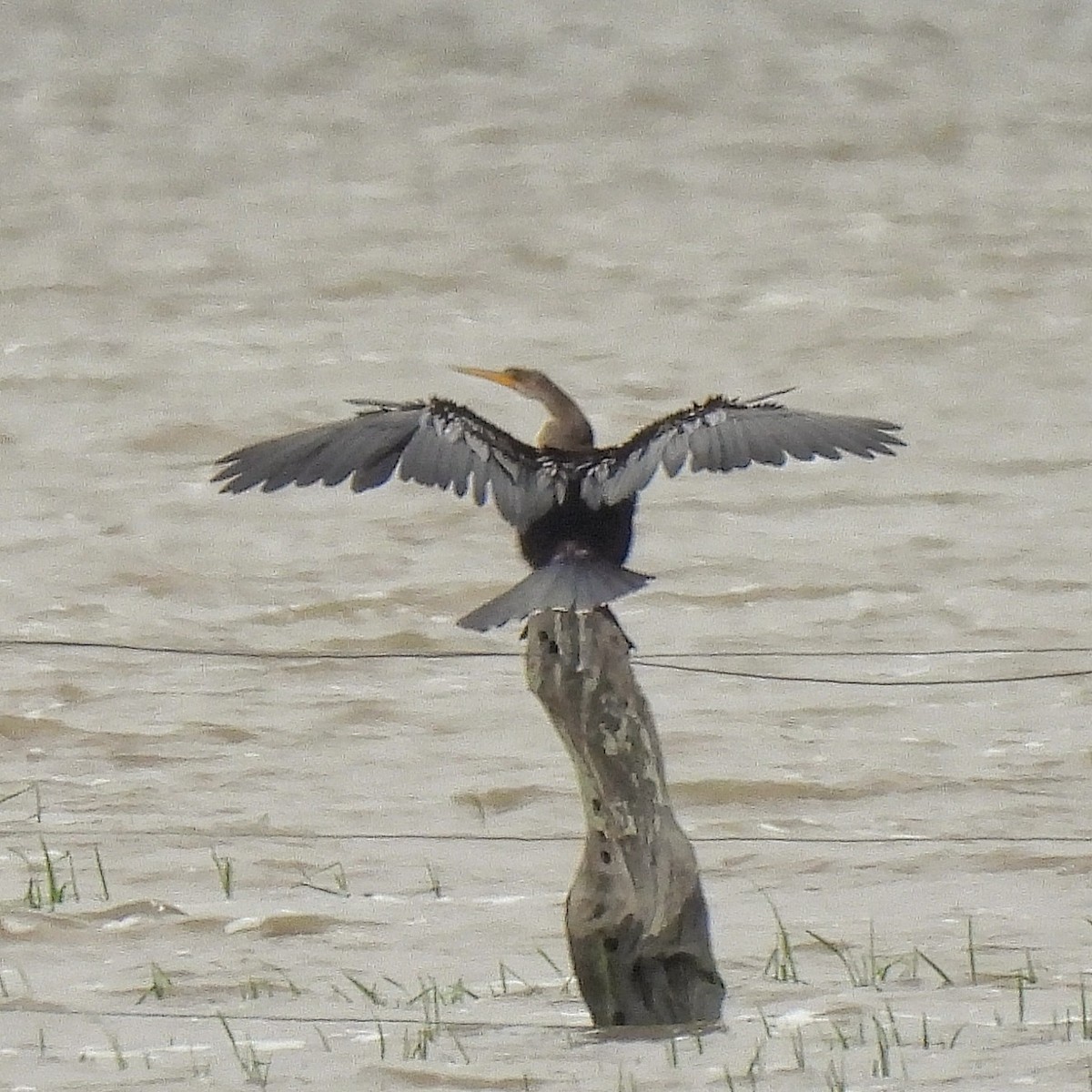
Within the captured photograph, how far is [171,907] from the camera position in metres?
6.91

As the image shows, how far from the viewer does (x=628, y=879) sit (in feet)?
16.4

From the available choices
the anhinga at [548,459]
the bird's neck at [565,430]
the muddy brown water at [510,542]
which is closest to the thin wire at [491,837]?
the muddy brown water at [510,542]

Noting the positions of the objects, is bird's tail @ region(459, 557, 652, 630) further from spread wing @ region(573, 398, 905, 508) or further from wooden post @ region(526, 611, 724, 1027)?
wooden post @ region(526, 611, 724, 1027)

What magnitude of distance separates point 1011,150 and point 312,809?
923 cm

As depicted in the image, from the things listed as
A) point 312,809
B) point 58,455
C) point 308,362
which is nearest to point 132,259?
point 308,362

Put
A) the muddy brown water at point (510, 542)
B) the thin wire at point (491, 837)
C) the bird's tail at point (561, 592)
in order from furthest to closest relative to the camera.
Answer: the thin wire at point (491, 837), the muddy brown water at point (510, 542), the bird's tail at point (561, 592)

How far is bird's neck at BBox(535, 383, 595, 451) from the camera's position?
193 inches

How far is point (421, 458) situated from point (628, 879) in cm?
92

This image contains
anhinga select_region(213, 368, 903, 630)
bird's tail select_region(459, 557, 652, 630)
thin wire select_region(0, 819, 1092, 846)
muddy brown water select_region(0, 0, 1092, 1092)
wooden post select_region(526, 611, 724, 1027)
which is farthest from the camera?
thin wire select_region(0, 819, 1092, 846)

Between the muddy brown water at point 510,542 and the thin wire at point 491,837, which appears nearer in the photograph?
the muddy brown water at point 510,542

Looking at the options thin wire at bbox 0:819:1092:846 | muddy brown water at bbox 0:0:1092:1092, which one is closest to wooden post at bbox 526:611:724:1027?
muddy brown water at bbox 0:0:1092:1092

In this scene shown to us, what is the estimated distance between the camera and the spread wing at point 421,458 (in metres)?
4.63

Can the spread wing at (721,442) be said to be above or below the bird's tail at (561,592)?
above

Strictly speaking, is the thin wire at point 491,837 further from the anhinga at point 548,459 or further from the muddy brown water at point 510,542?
the anhinga at point 548,459
